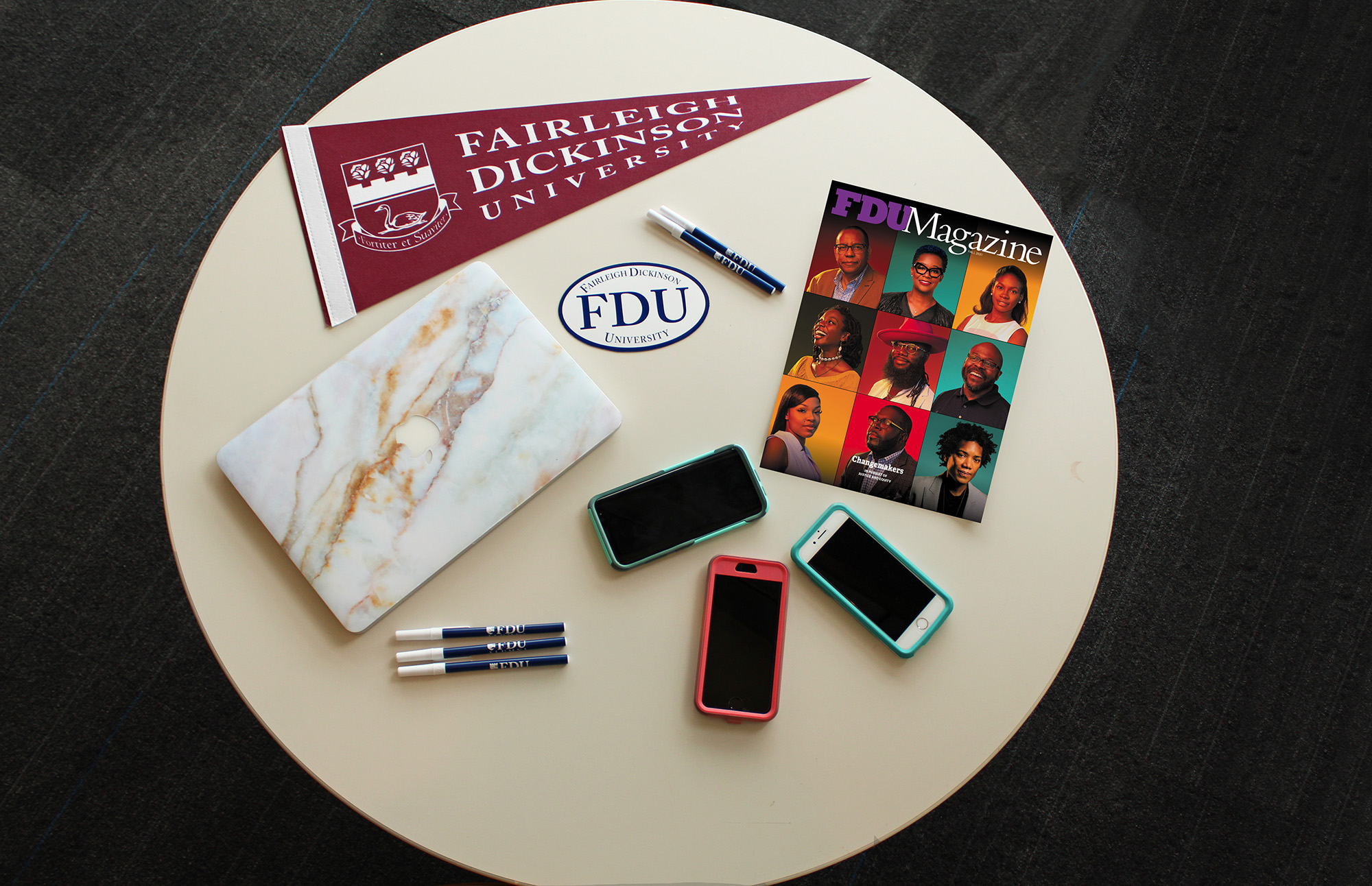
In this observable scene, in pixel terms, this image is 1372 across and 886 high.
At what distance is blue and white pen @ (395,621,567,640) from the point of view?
779 millimetres

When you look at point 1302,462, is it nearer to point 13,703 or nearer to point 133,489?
point 133,489

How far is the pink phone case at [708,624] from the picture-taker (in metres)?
0.78

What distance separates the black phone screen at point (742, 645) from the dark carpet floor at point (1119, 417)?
0.74m

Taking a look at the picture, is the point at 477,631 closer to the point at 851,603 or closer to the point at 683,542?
the point at 683,542

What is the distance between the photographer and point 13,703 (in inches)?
49.8

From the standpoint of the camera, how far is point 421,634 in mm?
777

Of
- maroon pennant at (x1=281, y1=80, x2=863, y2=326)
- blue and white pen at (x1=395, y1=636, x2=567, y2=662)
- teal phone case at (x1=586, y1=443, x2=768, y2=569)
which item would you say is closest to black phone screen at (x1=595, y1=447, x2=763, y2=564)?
teal phone case at (x1=586, y1=443, x2=768, y2=569)

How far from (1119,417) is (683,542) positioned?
3.65 feet

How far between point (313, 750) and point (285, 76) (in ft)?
4.19

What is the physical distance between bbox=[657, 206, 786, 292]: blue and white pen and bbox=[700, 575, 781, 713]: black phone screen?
330mm

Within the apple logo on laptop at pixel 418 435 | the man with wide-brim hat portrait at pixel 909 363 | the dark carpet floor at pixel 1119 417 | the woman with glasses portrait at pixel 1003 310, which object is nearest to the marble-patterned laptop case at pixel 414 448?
the apple logo on laptop at pixel 418 435

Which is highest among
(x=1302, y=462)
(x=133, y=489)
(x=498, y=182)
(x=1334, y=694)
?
(x=498, y=182)

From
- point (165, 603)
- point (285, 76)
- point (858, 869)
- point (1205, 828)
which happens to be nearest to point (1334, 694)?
point (1205, 828)

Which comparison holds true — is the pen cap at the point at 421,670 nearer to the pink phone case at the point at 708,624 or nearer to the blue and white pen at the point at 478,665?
the blue and white pen at the point at 478,665
